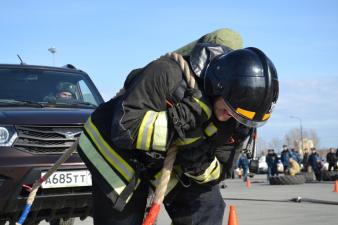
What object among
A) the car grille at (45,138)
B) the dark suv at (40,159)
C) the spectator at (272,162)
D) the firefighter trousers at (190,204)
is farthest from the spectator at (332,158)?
the firefighter trousers at (190,204)

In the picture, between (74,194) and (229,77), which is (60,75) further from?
(229,77)

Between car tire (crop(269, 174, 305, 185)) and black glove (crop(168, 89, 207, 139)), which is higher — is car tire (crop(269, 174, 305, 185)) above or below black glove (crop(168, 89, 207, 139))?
below

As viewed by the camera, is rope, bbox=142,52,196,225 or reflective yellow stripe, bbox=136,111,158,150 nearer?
reflective yellow stripe, bbox=136,111,158,150

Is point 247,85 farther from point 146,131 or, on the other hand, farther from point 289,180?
point 289,180

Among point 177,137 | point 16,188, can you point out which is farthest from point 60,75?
point 177,137

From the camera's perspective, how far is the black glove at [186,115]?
2.65 meters

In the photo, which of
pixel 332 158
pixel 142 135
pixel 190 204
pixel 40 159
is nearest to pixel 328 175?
pixel 332 158

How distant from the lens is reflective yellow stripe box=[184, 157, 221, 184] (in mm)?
3014

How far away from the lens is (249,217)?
29.5 feet

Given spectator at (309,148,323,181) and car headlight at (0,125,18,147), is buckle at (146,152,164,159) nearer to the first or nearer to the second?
car headlight at (0,125,18,147)

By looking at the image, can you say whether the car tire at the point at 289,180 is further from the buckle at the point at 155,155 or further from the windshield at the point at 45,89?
the buckle at the point at 155,155

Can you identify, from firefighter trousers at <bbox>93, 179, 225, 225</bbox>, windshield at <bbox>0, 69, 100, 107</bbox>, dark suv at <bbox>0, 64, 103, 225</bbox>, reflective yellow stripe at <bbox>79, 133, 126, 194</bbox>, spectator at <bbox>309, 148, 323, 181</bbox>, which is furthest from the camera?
spectator at <bbox>309, 148, 323, 181</bbox>

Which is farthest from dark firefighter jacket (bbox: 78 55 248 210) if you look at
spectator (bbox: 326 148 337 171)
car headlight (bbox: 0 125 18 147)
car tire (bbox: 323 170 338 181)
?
spectator (bbox: 326 148 337 171)

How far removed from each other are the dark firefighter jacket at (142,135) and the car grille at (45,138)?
2.39 m
